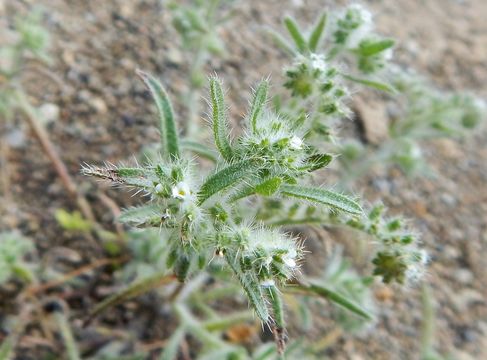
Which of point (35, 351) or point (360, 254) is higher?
point (360, 254)


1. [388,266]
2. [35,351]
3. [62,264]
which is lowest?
A: [35,351]

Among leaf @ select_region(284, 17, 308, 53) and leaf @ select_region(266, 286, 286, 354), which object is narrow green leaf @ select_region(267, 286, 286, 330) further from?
leaf @ select_region(284, 17, 308, 53)

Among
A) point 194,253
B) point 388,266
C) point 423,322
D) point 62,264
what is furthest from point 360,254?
point 194,253

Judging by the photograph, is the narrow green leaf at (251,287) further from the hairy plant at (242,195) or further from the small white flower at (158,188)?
the small white flower at (158,188)

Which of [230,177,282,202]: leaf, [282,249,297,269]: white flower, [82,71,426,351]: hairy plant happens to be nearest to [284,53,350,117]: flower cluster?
[82,71,426,351]: hairy plant

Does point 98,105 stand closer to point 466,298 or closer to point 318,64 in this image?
point 318,64

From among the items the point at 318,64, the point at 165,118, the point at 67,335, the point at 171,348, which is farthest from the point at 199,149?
the point at 67,335

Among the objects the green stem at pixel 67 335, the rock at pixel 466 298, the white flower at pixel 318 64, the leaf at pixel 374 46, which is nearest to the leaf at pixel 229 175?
the white flower at pixel 318 64

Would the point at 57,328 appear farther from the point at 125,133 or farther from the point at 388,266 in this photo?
the point at 388,266
